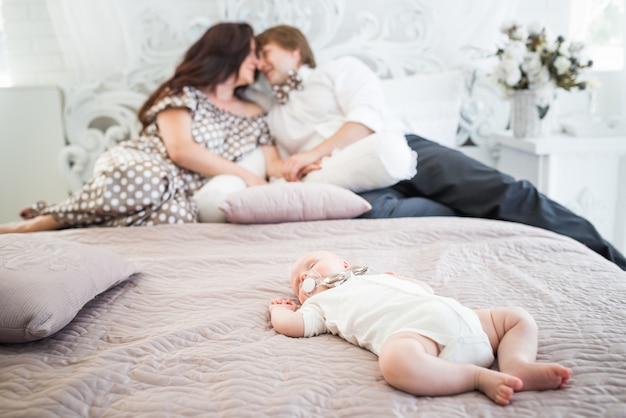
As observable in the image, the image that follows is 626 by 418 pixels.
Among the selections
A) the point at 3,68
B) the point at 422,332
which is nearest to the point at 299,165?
the point at 422,332

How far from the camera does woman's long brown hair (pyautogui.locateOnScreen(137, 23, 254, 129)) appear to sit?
2.21 meters

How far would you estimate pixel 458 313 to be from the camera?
2.80 ft

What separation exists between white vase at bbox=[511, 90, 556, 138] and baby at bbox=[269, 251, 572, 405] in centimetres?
147

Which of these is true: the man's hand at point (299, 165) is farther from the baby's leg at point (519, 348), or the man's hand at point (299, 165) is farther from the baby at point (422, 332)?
the baby's leg at point (519, 348)

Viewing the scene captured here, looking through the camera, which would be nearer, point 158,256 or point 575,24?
point 158,256

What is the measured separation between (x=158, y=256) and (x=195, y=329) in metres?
0.53

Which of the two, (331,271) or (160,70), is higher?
(160,70)

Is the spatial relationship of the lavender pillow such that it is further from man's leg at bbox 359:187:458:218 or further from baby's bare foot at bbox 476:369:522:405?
baby's bare foot at bbox 476:369:522:405

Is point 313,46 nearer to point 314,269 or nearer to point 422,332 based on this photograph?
point 314,269

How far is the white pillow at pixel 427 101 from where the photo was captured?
239 centimetres

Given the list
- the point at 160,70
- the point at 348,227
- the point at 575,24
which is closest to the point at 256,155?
the point at 160,70

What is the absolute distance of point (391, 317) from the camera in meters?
0.90

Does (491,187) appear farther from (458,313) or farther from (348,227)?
(458,313)

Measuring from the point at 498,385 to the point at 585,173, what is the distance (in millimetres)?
1702
